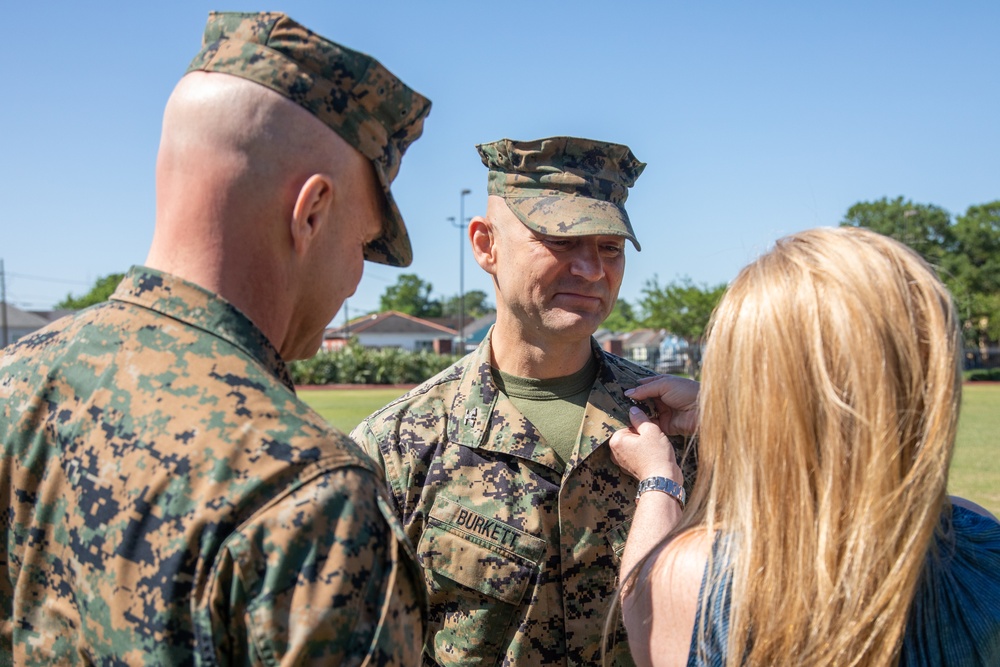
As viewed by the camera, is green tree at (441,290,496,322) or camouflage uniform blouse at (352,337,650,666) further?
green tree at (441,290,496,322)

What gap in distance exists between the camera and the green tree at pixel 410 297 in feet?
371

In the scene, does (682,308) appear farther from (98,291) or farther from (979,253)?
(98,291)

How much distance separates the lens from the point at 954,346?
5.89 ft

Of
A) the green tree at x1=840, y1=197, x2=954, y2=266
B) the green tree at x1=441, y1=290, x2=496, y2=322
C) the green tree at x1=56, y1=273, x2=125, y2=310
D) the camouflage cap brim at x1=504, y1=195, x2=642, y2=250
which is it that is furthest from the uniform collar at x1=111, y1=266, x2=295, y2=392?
the green tree at x1=441, y1=290, x2=496, y2=322

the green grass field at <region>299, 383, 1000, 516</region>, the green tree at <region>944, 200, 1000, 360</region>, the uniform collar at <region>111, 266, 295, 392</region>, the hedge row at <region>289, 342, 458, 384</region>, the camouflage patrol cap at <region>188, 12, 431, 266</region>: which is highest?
the green tree at <region>944, 200, 1000, 360</region>

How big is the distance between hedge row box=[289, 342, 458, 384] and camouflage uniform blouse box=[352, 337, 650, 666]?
44.0 m

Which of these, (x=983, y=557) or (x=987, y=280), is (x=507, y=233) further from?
(x=987, y=280)

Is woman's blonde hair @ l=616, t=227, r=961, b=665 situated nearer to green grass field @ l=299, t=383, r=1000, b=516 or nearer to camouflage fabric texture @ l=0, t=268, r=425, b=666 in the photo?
camouflage fabric texture @ l=0, t=268, r=425, b=666

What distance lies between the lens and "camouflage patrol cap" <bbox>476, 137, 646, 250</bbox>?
10.6 feet

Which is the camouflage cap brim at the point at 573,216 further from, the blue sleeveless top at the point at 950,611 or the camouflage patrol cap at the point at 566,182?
the blue sleeveless top at the point at 950,611

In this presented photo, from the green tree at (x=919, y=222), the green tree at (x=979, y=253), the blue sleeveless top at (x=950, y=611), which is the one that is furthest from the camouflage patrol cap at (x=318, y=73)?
the green tree at (x=919, y=222)

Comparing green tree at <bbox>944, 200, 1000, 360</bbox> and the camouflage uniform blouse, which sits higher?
green tree at <bbox>944, 200, 1000, 360</bbox>

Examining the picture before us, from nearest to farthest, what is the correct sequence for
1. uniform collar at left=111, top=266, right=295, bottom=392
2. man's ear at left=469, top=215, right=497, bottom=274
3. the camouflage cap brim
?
uniform collar at left=111, top=266, right=295, bottom=392
the camouflage cap brim
man's ear at left=469, top=215, right=497, bottom=274

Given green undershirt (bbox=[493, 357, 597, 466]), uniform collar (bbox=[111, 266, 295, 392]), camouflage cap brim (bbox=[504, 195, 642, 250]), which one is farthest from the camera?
green undershirt (bbox=[493, 357, 597, 466])
